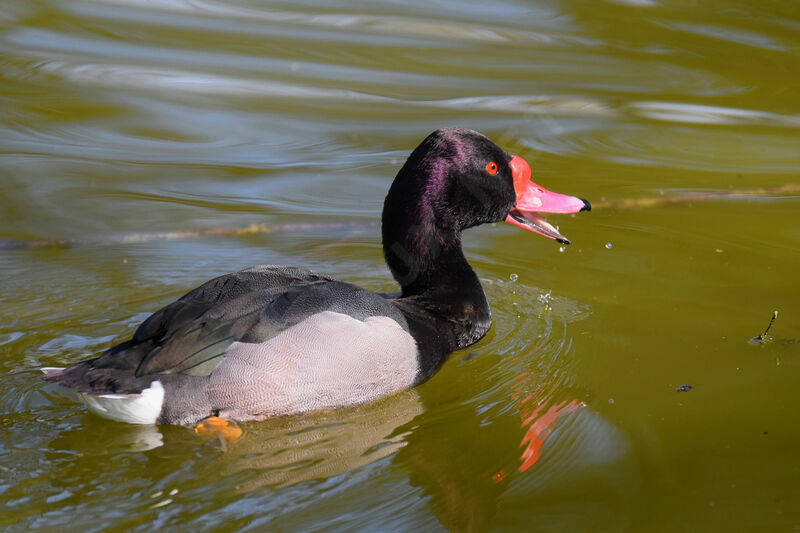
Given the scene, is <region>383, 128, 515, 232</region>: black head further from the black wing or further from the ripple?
the ripple

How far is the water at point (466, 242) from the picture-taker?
11.5 feet

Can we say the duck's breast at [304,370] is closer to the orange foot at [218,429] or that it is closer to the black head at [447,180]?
A: the orange foot at [218,429]

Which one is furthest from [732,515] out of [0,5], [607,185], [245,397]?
[0,5]

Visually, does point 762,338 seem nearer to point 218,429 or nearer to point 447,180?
point 447,180

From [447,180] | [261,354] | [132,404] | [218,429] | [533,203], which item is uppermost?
[447,180]

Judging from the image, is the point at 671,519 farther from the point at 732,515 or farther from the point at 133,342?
the point at 133,342

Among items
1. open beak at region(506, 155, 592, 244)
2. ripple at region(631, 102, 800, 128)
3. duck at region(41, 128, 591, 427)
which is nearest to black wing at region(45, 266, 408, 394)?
duck at region(41, 128, 591, 427)

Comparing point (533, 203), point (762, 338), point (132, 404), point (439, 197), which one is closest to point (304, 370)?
point (132, 404)

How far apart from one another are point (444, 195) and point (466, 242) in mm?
1369

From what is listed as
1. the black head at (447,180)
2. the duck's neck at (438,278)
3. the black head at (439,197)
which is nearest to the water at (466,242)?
the duck's neck at (438,278)

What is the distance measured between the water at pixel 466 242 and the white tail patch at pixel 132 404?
67 mm

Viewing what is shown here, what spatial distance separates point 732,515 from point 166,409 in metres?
2.17

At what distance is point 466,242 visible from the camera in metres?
6.26

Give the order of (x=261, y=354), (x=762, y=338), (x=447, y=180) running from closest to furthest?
(x=261, y=354) < (x=762, y=338) < (x=447, y=180)
